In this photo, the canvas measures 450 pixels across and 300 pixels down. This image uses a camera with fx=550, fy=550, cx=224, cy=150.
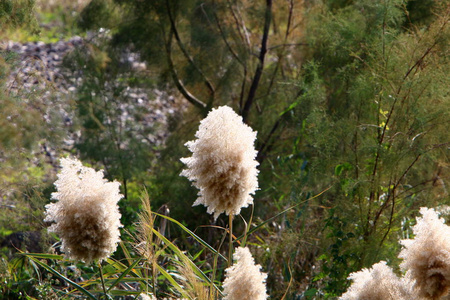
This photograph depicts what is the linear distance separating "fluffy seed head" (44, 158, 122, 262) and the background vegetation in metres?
0.64

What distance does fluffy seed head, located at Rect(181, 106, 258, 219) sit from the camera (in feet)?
6.22

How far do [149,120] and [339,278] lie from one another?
466 centimetres

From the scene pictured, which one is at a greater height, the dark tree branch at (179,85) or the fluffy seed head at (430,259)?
the dark tree branch at (179,85)

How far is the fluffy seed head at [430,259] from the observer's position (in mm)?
1759

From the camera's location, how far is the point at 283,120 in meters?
4.42

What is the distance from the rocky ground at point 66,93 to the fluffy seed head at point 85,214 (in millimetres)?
1481

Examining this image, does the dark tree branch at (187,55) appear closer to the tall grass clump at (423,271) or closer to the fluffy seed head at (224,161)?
the fluffy seed head at (224,161)

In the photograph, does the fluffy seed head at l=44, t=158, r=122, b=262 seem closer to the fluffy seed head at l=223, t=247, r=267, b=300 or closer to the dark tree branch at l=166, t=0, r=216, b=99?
the fluffy seed head at l=223, t=247, r=267, b=300

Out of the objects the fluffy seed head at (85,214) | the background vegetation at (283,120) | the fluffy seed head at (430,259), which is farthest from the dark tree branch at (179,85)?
the fluffy seed head at (430,259)

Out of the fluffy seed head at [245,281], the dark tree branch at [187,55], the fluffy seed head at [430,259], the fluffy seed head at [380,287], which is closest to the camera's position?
the fluffy seed head at [245,281]

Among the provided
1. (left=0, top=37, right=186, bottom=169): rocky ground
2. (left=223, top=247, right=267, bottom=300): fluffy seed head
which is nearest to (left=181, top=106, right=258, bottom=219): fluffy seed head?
(left=223, top=247, right=267, bottom=300): fluffy seed head

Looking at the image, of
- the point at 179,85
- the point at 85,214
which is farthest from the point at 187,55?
the point at 85,214

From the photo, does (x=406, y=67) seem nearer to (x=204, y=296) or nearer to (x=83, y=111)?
(x=204, y=296)

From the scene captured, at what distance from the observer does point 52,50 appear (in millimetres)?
8250
